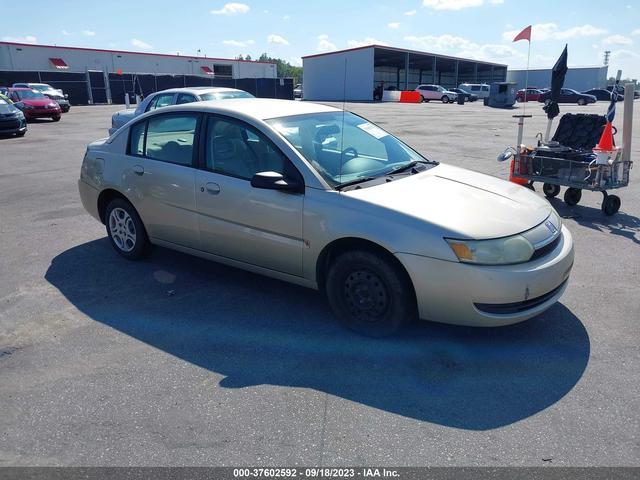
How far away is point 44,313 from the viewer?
431cm

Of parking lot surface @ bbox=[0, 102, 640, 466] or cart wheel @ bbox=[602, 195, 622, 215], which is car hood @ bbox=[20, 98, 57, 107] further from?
cart wheel @ bbox=[602, 195, 622, 215]

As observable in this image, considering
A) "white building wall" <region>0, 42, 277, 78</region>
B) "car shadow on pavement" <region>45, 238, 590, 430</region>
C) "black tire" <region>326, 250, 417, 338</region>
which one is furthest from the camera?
"white building wall" <region>0, 42, 277, 78</region>

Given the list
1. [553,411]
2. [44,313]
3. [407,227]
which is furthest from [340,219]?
[44,313]

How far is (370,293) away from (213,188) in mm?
1632

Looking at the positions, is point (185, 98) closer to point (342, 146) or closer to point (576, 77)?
point (342, 146)

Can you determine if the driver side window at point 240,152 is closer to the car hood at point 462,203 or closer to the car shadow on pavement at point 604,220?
the car hood at point 462,203

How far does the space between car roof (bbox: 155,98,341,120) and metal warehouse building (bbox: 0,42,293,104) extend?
4292cm

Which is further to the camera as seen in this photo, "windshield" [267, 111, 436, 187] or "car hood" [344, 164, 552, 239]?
"windshield" [267, 111, 436, 187]

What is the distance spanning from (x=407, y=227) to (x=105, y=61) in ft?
190

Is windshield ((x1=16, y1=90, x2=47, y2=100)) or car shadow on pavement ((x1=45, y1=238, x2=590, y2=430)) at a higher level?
windshield ((x1=16, y1=90, x2=47, y2=100))

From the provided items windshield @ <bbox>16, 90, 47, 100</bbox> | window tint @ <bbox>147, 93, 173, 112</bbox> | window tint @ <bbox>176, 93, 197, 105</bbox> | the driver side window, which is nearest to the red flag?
the driver side window

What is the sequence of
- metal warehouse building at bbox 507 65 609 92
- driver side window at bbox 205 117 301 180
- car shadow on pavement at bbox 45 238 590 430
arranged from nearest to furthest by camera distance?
car shadow on pavement at bbox 45 238 590 430 < driver side window at bbox 205 117 301 180 < metal warehouse building at bbox 507 65 609 92

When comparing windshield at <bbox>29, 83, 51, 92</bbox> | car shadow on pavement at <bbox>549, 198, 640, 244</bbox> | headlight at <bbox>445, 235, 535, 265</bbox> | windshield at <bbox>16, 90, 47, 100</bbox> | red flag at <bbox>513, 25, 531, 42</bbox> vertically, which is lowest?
car shadow on pavement at <bbox>549, 198, 640, 244</bbox>

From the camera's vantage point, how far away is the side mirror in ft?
12.6
